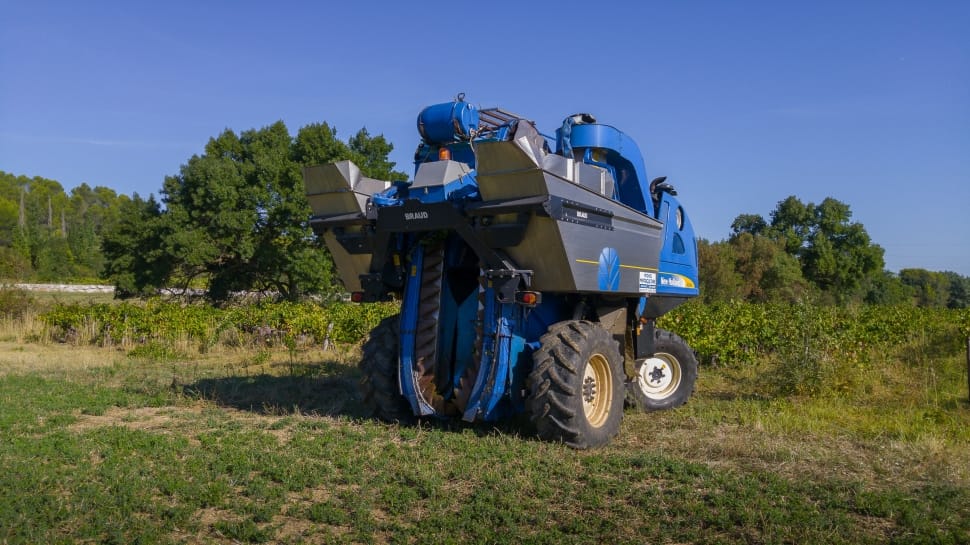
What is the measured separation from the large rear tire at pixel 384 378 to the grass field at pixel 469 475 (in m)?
0.22

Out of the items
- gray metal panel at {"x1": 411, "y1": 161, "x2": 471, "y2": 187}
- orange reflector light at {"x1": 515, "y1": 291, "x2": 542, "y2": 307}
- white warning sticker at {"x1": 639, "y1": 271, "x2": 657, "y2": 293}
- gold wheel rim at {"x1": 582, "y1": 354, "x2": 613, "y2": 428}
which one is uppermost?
gray metal panel at {"x1": 411, "y1": 161, "x2": 471, "y2": 187}

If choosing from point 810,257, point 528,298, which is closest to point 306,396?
point 528,298

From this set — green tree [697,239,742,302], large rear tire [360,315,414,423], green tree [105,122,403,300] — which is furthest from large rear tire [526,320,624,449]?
green tree [697,239,742,302]

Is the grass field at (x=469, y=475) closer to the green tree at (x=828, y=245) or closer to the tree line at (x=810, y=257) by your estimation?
the tree line at (x=810, y=257)

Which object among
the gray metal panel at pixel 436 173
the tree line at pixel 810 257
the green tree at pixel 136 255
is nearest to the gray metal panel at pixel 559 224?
the gray metal panel at pixel 436 173

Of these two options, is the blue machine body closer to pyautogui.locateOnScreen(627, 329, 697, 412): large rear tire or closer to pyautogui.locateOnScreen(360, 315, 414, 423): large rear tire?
pyautogui.locateOnScreen(360, 315, 414, 423): large rear tire

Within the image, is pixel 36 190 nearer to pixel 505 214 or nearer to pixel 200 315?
pixel 200 315

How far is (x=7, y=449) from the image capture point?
720 centimetres

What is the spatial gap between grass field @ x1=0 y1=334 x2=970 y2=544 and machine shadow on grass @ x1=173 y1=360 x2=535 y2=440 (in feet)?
0.24

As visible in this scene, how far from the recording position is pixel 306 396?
10688 millimetres

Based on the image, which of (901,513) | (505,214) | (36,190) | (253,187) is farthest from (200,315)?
(36,190)

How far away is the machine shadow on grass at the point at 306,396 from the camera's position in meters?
8.41

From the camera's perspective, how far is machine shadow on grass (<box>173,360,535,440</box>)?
331 inches

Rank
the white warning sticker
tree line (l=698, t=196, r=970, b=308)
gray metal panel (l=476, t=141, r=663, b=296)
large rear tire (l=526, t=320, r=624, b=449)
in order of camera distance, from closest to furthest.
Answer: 1. gray metal panel (l=476, t=141, r=663, b=296)
2. large rear tire (l=526, t=320, r=624, b=449)
3. the white warning sticker
4. tree line (l=698, t=196, r=970, b=308)
